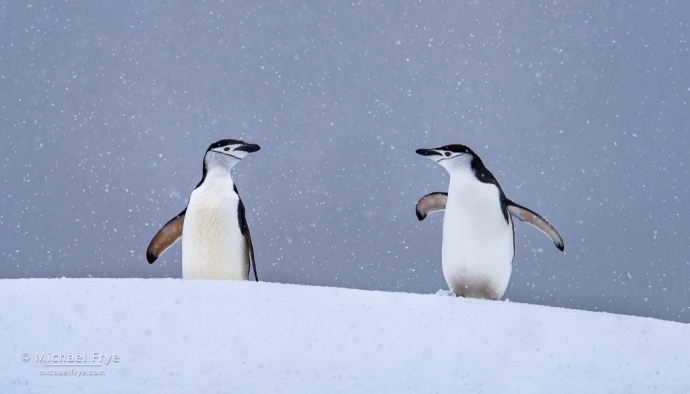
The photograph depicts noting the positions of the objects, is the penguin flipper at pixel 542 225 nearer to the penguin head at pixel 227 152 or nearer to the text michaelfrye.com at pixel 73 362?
the penguin head at pixel 227 152

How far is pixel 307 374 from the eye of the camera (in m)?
1.87

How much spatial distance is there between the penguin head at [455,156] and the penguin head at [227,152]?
2.76ft

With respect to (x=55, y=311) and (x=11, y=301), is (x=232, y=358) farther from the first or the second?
(x=11, y=301)

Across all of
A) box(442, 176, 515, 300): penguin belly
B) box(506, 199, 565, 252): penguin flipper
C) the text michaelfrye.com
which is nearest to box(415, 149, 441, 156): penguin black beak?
box(442, 176, 515, 300): penguin belly

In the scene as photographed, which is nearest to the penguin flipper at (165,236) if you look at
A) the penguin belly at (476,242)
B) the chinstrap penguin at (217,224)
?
the chinstrap penguin at (217,224)

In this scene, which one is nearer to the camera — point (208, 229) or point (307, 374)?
point (307, 374)

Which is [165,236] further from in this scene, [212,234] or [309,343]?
[309,343]

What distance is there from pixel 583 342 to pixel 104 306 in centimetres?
170

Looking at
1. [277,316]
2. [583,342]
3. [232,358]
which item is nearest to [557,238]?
[583,342]

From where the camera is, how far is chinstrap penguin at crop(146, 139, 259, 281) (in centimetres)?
294

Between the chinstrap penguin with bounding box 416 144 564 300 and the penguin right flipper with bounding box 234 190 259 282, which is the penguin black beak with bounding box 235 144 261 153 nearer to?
the penguin right flipper with bounding box 234 190 259 282

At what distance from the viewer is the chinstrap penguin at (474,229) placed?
2811 millimetres

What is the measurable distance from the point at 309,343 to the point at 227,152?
4.28 ft

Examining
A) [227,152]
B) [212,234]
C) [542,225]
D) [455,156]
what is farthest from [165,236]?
[542,225]
